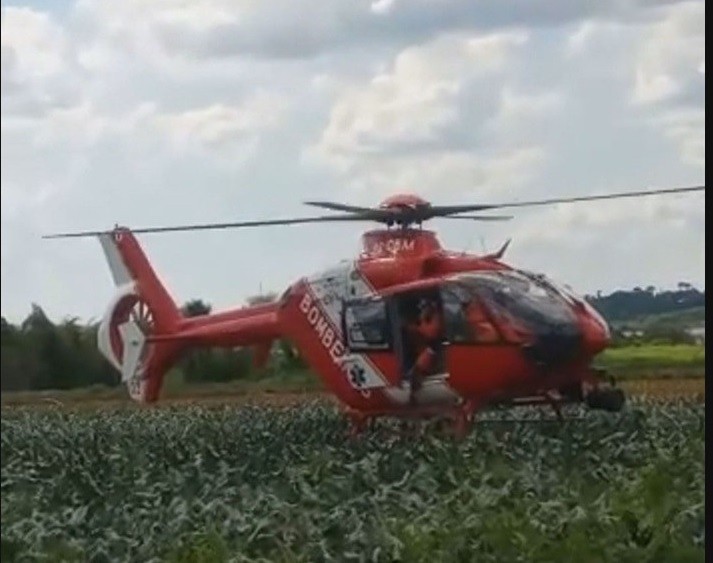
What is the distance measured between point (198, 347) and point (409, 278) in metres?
0.44

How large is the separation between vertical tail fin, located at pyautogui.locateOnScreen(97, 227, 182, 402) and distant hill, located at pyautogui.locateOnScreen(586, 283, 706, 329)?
835 mm

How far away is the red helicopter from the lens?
152 inches

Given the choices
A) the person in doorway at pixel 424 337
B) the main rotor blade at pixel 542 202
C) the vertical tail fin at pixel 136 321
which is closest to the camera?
the main rotor blade at pixel 542 202

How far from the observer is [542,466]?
3.88 metres

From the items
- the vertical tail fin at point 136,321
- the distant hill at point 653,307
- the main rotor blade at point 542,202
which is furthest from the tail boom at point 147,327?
the distant hill at point 653,307

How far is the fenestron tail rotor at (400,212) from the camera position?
3.79 meters

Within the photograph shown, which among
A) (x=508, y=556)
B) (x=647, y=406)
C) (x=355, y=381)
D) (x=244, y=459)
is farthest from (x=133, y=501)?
(x=647, y=406)

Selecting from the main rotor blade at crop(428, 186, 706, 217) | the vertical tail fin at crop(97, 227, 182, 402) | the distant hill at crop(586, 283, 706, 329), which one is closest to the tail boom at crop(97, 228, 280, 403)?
the vertical tail fin at crop(97, 227, 182, 402)

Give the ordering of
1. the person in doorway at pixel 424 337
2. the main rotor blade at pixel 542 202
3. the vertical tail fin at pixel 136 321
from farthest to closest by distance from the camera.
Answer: the person in doorway at pixel 424 337 → the vertical tail fin at pixel 136 321 → the main rotor blade at pixel 542 202

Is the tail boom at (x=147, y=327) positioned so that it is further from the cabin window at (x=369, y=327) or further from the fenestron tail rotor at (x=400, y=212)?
the cabin window at (x=369, y=327)

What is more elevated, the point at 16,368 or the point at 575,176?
the point at 575,176

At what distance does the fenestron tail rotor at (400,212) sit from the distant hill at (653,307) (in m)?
0.19

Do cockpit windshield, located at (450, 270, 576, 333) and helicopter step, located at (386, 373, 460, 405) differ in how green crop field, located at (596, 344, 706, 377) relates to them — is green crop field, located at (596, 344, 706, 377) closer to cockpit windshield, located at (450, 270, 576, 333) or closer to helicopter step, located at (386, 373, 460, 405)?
cockpit windshield, located at (450, 270, 576, 333)

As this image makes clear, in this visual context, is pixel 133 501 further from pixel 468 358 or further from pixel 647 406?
pixel 647 406
